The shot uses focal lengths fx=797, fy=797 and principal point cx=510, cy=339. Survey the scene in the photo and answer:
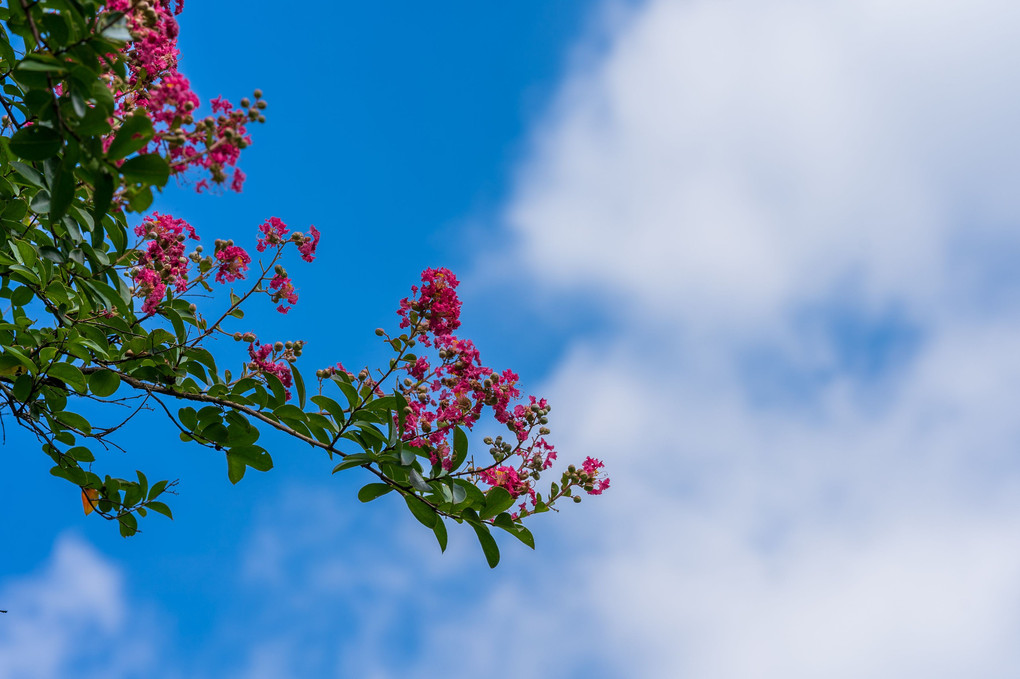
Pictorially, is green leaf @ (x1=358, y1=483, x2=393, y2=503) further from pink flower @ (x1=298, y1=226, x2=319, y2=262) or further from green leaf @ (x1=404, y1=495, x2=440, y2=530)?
pink flower @ (x1=298, y1=226, x2=319, y2=262)

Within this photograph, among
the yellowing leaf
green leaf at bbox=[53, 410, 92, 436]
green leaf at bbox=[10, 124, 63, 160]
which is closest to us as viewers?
green leaf at bbox=[10, 124, 63, 160]

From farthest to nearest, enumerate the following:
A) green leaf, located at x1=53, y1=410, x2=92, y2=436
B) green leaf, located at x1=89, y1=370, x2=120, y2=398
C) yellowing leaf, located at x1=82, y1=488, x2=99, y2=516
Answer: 1. yellowing leaf, located at x1=82, y1=488, x2=99, y2=516
2. green leaf, located at x1=53, y1=410, x2=92, y2=436
3. green leaf, located at x1=89, y1=370, x2=120, y2=398

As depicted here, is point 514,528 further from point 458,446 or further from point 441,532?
point 458,446

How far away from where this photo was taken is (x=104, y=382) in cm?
356

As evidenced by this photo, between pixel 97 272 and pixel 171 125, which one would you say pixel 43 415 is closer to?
pixel 97 272

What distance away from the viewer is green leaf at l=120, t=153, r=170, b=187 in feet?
7.60

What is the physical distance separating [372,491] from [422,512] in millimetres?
227

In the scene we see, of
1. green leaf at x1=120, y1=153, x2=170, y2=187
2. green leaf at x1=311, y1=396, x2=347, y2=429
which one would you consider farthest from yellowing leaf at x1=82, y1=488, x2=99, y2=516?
green leaf at x1=120, y1=153, x2=170, y2=187

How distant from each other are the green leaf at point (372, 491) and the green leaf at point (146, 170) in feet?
4.86

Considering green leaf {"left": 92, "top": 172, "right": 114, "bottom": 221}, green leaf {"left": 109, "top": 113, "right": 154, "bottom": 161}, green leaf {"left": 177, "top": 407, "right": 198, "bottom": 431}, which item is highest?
green leaf {"left": 177, "top": 407, "right": 198, "bottom": 431}

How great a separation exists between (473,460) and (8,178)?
2585mm

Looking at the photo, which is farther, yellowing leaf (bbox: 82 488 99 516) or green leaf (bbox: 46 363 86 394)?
yellowing leaf (bbox: 82 488 99 516)

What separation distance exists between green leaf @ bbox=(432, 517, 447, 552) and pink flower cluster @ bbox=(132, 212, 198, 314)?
5.29 feet

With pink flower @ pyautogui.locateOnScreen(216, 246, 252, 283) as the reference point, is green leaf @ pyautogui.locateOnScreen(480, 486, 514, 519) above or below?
below
